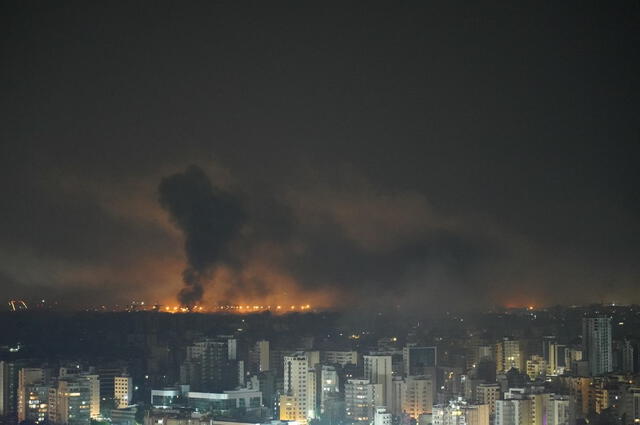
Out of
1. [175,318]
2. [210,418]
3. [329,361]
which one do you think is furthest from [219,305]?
[210,418]

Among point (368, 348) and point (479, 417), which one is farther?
point (368, 348)

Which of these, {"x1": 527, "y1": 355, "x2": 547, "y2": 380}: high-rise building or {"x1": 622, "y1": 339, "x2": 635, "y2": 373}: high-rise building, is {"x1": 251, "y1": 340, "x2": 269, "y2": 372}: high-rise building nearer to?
{"x1": 527, "y1": 355, "x2": 547, "y2": 380}: high-rise building

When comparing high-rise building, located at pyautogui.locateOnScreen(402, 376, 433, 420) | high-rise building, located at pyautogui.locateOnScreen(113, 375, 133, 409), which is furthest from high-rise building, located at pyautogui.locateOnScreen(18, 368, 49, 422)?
high-rise building, located at pyautogui.locateOnScreen(402, 376, 433, 420)

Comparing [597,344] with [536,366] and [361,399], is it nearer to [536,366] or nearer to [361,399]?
[536,366]

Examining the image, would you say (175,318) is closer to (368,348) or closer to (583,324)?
(368,348)

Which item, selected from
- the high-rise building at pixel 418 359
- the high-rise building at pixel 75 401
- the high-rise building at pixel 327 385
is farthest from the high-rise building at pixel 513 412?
the high-rise building at pixel 75 401

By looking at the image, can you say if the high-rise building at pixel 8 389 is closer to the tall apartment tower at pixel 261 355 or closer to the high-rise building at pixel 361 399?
the tall apartment tower at pixel 261 355

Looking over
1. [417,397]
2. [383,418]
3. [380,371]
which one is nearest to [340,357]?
[380,371]

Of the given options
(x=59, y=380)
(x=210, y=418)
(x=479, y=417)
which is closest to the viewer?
(x=479, y=417)
